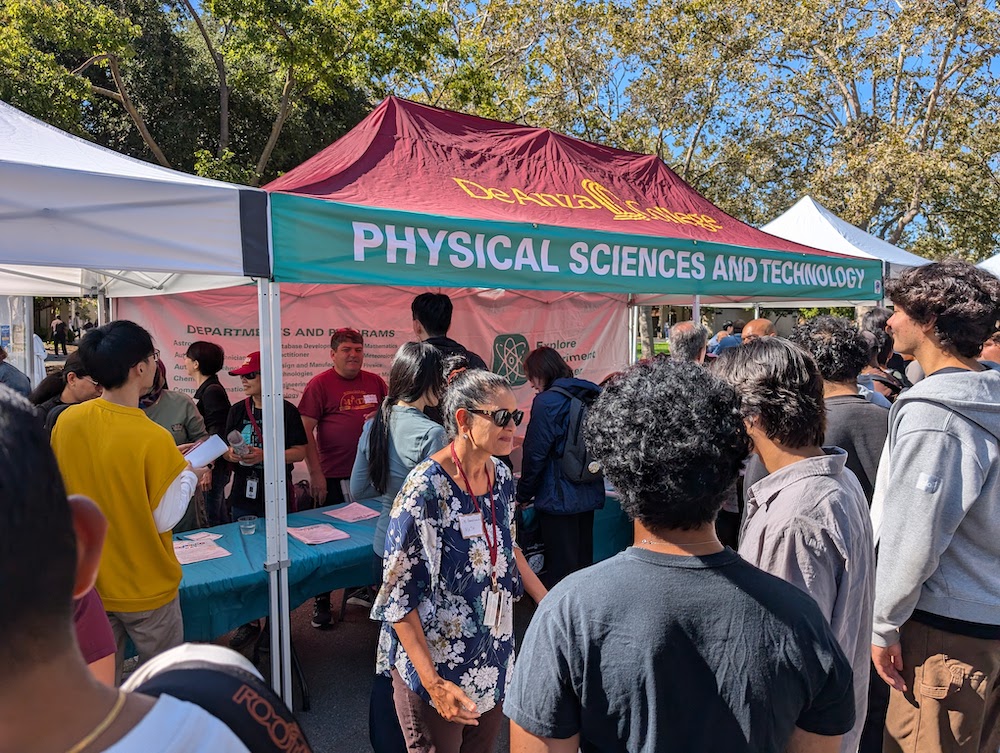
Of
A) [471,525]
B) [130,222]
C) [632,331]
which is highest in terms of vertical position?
[130,222]

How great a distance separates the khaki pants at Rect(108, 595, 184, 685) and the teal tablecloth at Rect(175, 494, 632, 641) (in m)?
0.37

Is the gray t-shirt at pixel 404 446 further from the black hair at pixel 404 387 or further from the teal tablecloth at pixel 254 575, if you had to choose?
the teal tablecloth at pixel 254 575

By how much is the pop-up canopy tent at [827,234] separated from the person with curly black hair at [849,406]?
17.1 ft

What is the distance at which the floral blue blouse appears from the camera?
6.07ft

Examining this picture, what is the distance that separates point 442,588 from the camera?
1921 millimetres

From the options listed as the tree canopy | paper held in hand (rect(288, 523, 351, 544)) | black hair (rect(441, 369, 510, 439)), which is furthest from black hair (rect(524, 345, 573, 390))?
the tree canopy

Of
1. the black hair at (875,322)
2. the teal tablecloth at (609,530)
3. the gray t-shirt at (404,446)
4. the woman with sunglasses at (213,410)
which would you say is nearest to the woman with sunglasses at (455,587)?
the gray t-shirt at (404,446)

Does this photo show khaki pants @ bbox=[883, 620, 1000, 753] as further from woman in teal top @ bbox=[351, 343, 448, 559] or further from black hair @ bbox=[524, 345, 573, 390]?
black hair @ bbox=[524, 345, 573, 390]

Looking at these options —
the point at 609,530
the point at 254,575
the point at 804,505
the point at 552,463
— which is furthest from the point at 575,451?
the point at 804,505

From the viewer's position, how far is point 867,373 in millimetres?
3797

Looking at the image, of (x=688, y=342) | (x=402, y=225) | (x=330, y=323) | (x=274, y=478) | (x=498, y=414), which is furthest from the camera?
(x=330, y=323)

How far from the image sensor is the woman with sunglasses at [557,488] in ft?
11.3

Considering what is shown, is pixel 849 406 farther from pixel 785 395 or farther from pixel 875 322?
pixel 875 322

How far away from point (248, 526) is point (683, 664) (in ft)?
9.40
